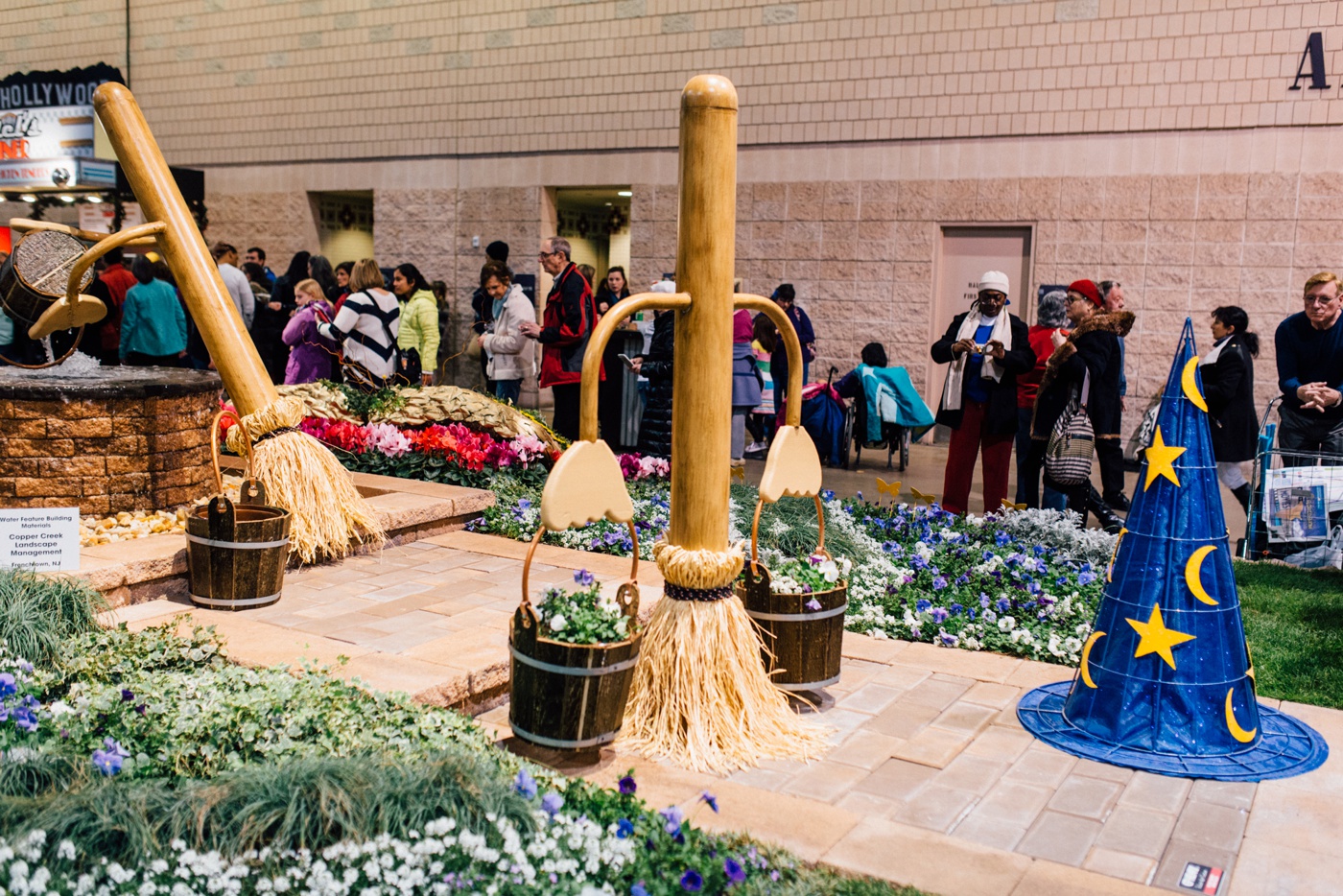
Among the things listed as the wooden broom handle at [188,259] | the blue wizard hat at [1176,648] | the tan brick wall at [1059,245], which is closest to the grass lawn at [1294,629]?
the blue wizard hat at [1176,648]

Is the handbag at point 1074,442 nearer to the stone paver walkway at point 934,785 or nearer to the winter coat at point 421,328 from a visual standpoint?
the stone paver walkway at point 934,785

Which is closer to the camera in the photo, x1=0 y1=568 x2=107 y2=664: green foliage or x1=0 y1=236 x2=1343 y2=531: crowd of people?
x1=0 y1=568 x2=107 y2=664: green foliage

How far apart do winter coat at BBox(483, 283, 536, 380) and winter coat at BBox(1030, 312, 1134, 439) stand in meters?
4.57

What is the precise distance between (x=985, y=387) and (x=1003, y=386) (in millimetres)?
111

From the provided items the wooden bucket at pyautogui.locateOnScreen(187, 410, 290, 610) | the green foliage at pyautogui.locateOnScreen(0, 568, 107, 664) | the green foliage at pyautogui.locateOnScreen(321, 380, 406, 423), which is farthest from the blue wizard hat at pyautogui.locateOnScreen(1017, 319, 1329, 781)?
the green foliage at pyautogui.locateOnScreen(321, 380, 406, 423)

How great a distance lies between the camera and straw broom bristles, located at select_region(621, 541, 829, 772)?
3703 mm

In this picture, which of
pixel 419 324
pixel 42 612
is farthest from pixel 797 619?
pixel 419 324

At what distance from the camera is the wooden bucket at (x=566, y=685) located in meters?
3.38

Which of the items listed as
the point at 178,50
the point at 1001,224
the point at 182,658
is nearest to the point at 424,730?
the point at 182,658

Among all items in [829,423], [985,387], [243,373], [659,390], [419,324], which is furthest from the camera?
[829,423]

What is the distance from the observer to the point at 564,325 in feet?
31.8

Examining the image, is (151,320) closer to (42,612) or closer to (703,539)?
(42,612)

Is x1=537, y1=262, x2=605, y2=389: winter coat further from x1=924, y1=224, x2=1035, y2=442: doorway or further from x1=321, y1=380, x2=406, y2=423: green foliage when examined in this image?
x1=924, y1=224, x2=1035, y2=442: doorway

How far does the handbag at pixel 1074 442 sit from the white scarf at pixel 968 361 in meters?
0.48
